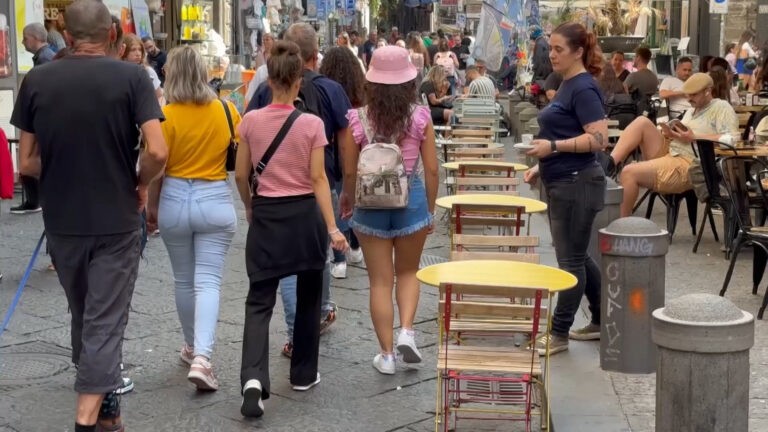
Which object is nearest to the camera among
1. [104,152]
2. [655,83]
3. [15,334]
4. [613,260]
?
[104,152]

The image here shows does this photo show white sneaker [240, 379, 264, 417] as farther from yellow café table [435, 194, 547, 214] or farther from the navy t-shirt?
yellow café table [435, 194, 547, 214]

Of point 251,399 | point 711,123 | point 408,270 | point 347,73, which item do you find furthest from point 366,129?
point 711,123

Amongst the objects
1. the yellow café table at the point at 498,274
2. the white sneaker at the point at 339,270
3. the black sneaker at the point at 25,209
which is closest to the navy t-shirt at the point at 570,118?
the yellow café table at the point at 498,274

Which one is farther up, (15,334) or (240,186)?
(240,186)

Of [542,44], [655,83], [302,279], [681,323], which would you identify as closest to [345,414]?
[302,279]

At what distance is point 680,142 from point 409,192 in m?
5.24

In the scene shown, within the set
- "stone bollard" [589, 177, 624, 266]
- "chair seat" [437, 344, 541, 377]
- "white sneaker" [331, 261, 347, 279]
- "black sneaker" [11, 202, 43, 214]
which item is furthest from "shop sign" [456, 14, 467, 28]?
"chair seat" [437, 344, 541, 377]

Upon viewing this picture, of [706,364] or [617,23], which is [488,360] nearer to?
[706,364]

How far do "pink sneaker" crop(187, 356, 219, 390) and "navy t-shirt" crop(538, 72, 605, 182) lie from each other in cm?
210

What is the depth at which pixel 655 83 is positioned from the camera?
18.1m

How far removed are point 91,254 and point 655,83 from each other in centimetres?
1407

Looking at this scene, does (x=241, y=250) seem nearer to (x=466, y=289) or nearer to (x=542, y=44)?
(x=466, y=289)

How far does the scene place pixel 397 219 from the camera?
6555 mm

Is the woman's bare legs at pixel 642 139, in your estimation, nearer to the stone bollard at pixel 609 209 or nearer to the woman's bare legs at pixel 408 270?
the stone bollard at pixel 609 209
